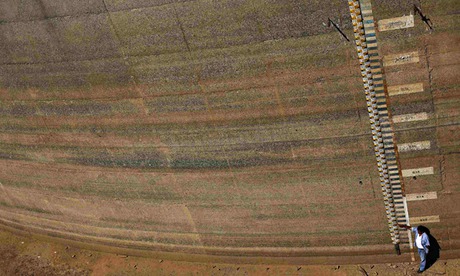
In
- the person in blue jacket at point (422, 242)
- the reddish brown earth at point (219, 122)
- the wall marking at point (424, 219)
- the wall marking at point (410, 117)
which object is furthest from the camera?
the wall marking at point (424, 219)

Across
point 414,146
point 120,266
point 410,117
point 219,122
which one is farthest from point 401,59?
point 120,266

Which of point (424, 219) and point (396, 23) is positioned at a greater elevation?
point (396, 23)

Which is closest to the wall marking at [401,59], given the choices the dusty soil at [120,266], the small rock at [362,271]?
the dusty soil at [120,266]

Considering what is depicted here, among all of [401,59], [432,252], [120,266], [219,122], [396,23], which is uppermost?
[396,23]

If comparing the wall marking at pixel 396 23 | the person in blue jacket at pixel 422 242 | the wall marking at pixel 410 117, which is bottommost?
the person in blue jacket at pixel 422 242

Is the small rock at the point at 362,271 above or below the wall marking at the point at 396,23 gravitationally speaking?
below

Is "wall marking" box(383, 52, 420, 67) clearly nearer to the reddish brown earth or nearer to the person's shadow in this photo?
the reddish brown earth

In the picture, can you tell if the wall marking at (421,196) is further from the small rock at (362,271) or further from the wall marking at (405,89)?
the wall marking at (405,89)

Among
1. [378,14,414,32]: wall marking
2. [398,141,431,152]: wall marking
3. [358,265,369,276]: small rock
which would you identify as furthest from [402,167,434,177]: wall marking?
[378,14,414,32]: wall marking

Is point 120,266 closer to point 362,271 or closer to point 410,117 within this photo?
point 362,271
